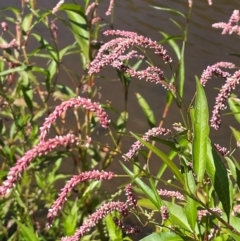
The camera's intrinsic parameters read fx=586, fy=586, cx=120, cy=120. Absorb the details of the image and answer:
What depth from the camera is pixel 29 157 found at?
1032mm

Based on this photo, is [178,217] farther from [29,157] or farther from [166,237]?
[29,157]

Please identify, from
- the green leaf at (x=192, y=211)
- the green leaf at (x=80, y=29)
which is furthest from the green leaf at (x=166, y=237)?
the green leaf at (x=80, y=29)

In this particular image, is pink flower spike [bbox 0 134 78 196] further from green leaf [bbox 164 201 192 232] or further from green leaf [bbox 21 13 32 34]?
green leaf [bbox 21 13 32 34]

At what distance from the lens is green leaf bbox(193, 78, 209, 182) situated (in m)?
1.17

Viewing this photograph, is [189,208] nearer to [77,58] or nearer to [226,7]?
[77,58]

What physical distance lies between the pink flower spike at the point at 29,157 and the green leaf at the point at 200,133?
26 cm

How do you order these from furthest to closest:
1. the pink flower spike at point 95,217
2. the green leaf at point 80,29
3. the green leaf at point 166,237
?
the green leaf at point 80,29
the pink flower spike at point 95,217
the green leaf at point 166,237

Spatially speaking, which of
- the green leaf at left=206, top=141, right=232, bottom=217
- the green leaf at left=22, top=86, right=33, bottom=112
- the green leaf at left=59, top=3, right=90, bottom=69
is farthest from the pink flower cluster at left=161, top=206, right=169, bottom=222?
the green leaf at left=22, top=86, right=33, bottom=112

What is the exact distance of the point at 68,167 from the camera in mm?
4219

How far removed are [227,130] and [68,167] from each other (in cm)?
133

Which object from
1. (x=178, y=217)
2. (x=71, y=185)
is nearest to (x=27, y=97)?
(x=178, y=217)

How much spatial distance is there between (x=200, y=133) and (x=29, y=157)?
353mm

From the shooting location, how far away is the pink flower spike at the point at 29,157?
3.28 ft

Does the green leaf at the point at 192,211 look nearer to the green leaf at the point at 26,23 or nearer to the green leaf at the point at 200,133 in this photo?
the green leaf at the point at 200,133
